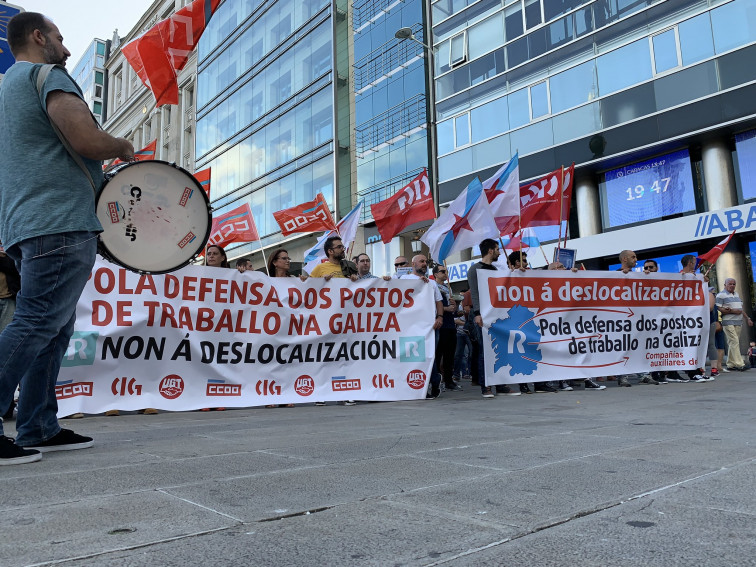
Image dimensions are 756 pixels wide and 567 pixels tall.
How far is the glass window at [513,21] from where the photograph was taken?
853 inches

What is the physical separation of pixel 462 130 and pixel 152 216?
2120cm

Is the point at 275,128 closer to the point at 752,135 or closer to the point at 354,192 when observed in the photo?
the point at 354,192

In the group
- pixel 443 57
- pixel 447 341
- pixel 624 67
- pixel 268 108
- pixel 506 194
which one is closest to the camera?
pixel 447 341

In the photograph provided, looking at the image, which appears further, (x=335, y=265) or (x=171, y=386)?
(x=335, y=265)

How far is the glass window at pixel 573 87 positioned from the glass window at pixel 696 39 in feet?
8.81

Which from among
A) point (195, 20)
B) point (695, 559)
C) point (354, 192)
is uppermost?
point (354, 192)

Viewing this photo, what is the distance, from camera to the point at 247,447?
3.26m

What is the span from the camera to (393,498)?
2072mm

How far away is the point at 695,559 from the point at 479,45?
23.9 m

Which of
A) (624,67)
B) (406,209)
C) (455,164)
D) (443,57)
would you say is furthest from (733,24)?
(406,209)

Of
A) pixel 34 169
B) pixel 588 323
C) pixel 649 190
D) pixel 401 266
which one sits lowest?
pixel 588 323

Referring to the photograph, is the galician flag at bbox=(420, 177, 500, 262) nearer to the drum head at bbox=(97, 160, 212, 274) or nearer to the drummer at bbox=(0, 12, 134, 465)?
the drum head at bbox=(97, 160, 212, 274)

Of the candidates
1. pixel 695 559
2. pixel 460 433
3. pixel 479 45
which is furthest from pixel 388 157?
pixel 695 559

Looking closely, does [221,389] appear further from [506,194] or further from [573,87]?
[573,87]
